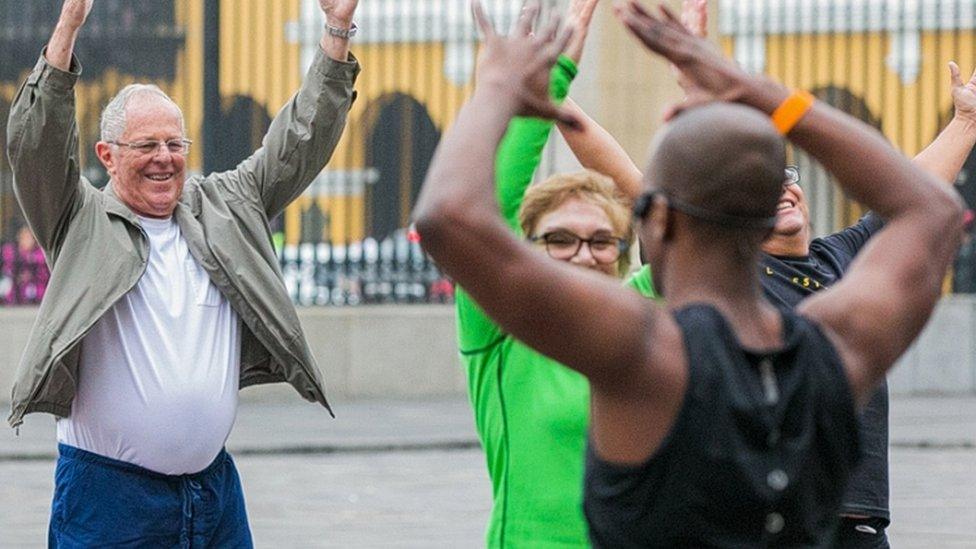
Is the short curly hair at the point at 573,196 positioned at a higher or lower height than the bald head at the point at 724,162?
lower

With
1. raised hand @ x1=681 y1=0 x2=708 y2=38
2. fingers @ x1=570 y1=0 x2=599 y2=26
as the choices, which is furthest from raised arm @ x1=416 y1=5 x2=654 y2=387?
raised hand @ x1=681 y1=0 x2=708 y2=38

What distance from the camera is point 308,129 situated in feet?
16.4

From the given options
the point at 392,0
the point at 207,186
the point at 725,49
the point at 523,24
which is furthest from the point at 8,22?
the point at 523,24

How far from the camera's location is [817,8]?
16.3 metres

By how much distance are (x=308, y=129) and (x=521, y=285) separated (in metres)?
2.62

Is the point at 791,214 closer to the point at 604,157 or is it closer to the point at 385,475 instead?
the point at 604,157

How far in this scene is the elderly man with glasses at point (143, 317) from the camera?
461cm

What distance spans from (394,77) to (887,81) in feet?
13.7

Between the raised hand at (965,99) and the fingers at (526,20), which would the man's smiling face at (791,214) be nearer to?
the raised hand at (965,99)

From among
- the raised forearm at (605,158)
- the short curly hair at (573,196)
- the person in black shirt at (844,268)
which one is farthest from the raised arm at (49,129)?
the person in black shirt at (844,268)

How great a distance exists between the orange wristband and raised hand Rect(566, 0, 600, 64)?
564mm

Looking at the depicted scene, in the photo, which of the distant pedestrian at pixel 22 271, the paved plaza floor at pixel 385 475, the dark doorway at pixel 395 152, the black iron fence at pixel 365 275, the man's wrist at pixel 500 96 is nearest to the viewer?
the man's wrist at pixel 500 96

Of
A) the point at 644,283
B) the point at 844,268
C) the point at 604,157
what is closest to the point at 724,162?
the point at 644,283

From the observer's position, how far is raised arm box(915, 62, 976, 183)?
15.4 ft
